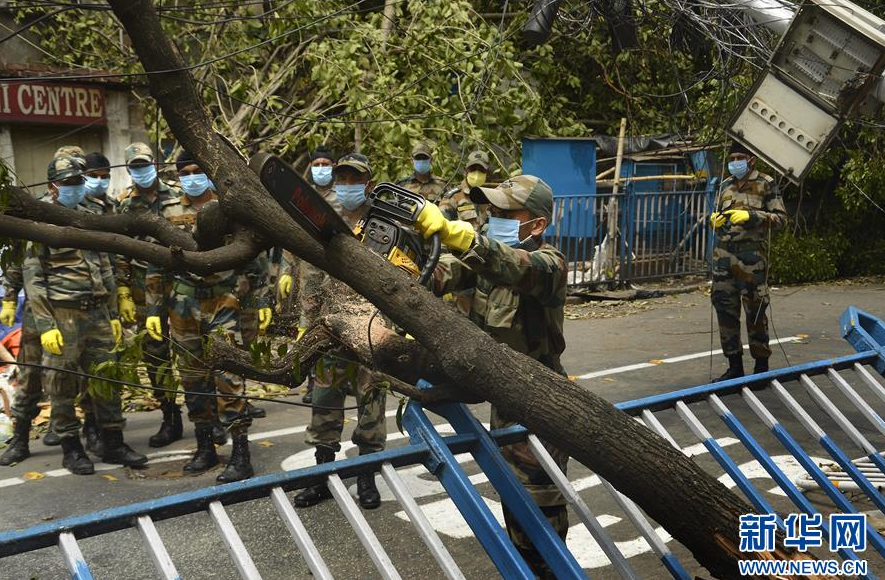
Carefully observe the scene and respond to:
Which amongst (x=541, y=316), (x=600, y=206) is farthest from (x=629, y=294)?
(x=541, y=316)

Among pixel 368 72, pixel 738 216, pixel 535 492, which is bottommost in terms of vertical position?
pixel 535 492

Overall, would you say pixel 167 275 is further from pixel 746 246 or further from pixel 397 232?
pixel 746 246

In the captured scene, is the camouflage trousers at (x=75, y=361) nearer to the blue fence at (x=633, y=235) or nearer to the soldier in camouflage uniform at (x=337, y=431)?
the soldier in camouflage uniform at (x=337, y=431)

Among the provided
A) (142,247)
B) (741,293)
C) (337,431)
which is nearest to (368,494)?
(337,431)

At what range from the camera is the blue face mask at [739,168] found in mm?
8430

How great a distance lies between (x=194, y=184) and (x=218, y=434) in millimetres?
1839

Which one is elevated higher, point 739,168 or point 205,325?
point 739,168

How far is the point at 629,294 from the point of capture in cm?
1351

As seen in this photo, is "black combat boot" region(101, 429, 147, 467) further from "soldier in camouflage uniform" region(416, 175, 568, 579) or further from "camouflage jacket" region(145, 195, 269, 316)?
"soldier in camouflage uniform" region(416, 175, 568, 579)

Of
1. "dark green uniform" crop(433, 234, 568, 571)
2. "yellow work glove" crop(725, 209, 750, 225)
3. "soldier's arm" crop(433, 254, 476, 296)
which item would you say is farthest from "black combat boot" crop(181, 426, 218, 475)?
"yellow work glove" crop(725, 209, 750, 225)

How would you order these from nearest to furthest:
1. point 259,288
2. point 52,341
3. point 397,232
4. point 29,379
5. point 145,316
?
point 397,232 → point 52,341 → point 29,379 → point 259,288 → point 145,316

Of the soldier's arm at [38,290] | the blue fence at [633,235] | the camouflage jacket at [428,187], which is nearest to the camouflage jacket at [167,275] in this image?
the soldier's arm at [38,290]

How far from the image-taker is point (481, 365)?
2.66m

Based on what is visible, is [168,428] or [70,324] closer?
[70,324]
